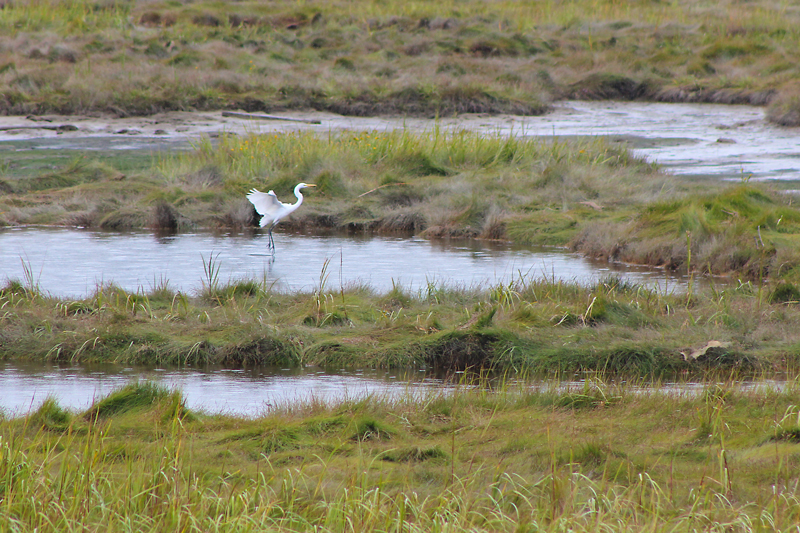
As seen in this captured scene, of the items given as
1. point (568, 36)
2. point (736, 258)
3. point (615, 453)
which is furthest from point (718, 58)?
point (615, 453)

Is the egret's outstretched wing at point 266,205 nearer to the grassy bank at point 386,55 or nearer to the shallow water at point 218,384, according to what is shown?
the shallow water at point 218,384

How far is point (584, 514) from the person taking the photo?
3.97 m

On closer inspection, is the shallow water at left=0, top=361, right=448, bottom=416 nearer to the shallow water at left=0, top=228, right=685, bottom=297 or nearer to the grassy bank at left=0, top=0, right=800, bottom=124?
the shallow water at left=0, top=228, right=685, bottom=297

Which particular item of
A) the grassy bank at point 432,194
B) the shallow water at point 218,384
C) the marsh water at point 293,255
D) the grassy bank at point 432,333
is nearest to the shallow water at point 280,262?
the marsh water at point 293,255

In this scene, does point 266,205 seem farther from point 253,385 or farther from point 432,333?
point 253,385

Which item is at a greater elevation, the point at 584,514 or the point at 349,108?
the point at 584,514

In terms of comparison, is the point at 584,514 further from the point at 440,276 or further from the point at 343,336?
the point at 440,276

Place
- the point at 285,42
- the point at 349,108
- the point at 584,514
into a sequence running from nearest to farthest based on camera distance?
the point at 584,514 < the point at 349,108 < the point at 285,42

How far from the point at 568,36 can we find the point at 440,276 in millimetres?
29486

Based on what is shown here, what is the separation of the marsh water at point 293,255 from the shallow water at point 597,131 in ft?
0.14

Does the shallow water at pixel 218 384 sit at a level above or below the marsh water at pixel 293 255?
above

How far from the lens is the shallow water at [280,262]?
421 inches

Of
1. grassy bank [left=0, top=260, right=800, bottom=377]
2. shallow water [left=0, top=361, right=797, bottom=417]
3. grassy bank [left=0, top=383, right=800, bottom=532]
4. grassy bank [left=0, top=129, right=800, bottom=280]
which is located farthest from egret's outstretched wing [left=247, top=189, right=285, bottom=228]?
grassy bank [left=0, top=383, right=800, bottom=532]

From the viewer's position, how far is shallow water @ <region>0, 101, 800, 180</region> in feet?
65.2
